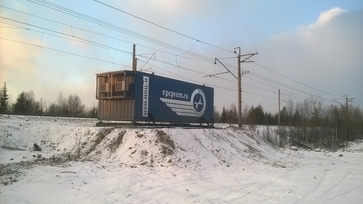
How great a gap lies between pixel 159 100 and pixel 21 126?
30.6ft

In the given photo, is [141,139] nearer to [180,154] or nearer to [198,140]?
[180,154]

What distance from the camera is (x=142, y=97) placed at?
19.1 m

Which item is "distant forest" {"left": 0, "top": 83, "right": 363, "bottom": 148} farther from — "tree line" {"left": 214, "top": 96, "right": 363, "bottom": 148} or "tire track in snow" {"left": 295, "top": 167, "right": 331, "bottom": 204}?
"tire track in snow" {"left": 295, "top": 167, "right": 331, "bottom": 204}

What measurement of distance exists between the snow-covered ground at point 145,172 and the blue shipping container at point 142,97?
213 centimetres

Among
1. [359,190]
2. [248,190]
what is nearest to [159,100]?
[248,190]

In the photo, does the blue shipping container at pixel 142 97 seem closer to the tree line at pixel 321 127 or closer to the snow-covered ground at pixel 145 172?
the snow-covered ground at pixel 145 172

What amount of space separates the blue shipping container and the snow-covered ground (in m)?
2.13

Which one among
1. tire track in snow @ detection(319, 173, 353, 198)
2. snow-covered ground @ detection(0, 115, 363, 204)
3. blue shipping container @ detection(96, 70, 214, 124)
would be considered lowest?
tire track in snow @ detection(319, 173, 353, 198)

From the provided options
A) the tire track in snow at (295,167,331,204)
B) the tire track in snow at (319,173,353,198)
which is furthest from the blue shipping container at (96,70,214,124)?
the tire track in snow at (319,173,353,198)

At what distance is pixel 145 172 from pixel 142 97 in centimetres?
747

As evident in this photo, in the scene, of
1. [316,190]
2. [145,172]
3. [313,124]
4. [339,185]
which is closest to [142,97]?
[145,172]

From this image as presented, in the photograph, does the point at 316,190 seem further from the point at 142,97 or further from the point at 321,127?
the point at 321,127

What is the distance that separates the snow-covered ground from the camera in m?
8.91

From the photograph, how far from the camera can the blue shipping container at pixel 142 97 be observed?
18812 millimetres
